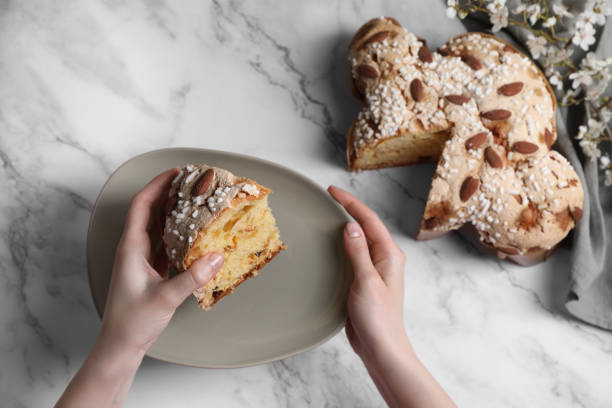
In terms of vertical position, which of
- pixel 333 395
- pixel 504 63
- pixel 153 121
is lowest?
pixel 333 395

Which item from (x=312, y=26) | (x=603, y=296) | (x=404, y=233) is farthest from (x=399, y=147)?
(x=603, y=296)

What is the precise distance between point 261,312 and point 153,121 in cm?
116

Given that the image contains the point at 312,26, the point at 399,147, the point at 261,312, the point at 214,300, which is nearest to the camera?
the point at 214,300

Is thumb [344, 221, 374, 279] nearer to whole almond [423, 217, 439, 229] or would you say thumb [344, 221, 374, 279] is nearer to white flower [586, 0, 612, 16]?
whole almond [423, 217, 439, 229]

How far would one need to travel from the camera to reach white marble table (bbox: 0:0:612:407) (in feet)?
8.35

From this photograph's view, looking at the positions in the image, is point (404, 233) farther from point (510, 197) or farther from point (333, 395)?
point (333, 395)

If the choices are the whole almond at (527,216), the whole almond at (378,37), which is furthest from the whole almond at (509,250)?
the whole almond at (378,37)

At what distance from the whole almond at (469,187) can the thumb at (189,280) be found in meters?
1.19

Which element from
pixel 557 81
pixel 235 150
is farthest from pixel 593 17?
pixel 235 150

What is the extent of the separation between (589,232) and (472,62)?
106 cm

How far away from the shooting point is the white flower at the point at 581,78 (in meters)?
2.37

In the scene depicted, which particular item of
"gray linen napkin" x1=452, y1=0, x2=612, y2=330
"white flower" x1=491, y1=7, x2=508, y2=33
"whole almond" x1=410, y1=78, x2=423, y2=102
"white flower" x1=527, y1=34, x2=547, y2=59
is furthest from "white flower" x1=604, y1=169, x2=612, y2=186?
"whole almond" x1=410, y1=78, x2=423, y2=102

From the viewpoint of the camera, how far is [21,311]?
253 centimetres

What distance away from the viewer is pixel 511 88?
93.4 inches
